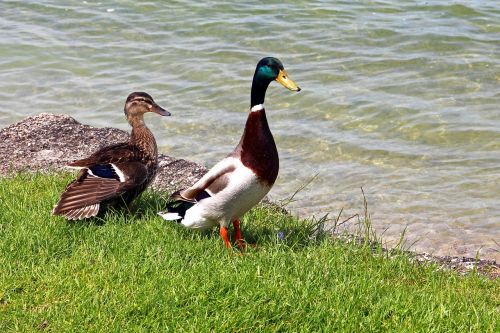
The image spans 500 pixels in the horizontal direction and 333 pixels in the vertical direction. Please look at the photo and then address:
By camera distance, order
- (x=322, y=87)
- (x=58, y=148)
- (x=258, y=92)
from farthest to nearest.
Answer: (x=322, y=87), (x=58, y=148), (x=258, y=92)

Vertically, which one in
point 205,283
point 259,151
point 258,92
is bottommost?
point 205,283

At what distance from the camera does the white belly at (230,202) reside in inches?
210

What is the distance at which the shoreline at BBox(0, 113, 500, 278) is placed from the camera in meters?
7.42

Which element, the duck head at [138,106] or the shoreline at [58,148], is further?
the shoreline at [58,148]

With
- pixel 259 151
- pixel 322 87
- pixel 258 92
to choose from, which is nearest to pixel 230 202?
pixel 259 151

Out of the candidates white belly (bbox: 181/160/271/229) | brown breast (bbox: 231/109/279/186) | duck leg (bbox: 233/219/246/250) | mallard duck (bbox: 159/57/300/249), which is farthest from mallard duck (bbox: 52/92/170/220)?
brown breast (bbox: 231/109/279/186)

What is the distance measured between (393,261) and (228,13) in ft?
31.5

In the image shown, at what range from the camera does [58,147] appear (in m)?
7.99

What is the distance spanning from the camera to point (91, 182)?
5906 millimetres

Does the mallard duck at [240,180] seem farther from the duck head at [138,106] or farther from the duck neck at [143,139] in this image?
the duck head at [138,106]

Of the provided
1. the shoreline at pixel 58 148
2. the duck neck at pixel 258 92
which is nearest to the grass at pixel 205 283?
the duck neck at pixel 258 92

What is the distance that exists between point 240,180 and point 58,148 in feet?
10.4

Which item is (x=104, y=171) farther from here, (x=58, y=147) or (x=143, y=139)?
(x=58, y=147)

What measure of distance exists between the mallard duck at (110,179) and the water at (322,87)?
6.79 ft
